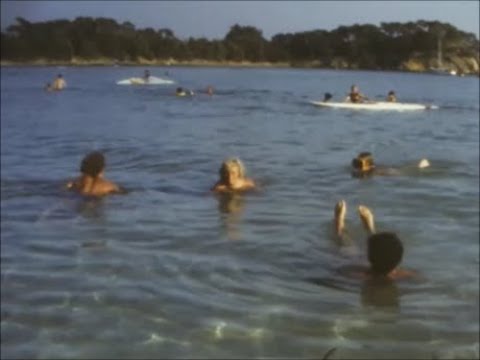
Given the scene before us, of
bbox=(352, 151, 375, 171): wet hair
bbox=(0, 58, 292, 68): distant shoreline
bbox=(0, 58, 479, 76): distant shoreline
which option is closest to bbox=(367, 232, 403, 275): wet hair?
bbox=(352, 151, 375, 171): wet hair

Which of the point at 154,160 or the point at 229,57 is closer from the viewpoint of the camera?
the point at 154,160

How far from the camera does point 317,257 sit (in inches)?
353

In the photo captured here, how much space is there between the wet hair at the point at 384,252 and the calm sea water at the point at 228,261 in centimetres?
17

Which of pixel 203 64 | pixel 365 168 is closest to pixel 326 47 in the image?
pixel 203 64

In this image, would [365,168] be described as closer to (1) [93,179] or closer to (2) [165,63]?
(1) [93,179]

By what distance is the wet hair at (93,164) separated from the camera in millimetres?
11914

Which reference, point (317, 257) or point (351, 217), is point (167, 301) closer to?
→ point (317, 257)

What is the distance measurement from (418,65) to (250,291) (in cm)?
15156

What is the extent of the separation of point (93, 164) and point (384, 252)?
565cm

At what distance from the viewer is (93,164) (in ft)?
39.5

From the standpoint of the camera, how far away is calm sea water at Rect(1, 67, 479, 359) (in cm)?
624

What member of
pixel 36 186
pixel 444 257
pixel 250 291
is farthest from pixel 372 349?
pixel 36 186

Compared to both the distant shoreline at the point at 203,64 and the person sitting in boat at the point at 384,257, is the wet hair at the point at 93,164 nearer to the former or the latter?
the person sitting in boat at the point at 384,257

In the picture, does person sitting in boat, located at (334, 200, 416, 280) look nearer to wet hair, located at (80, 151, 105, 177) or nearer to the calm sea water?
the calm sea water
